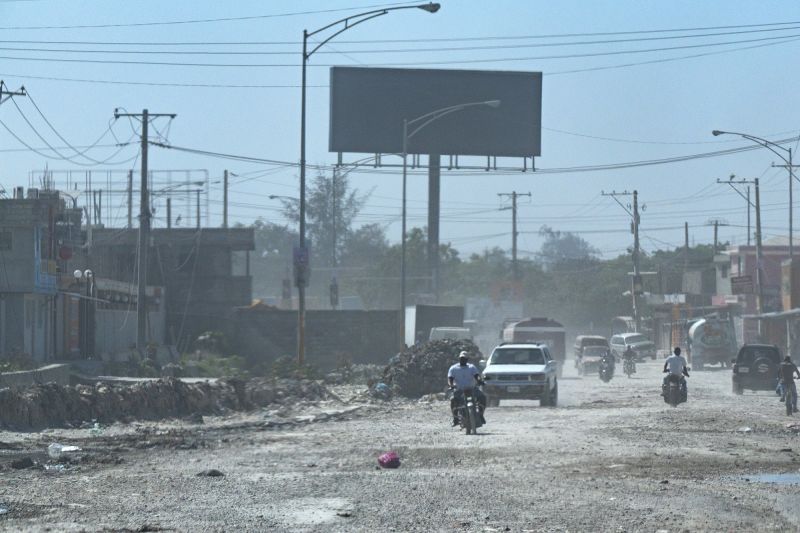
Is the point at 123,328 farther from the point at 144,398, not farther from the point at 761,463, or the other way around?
the point at 761,463

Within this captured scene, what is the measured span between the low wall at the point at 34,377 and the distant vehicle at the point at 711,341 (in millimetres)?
41229

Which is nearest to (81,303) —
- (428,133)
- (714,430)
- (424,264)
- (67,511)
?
(428,133)

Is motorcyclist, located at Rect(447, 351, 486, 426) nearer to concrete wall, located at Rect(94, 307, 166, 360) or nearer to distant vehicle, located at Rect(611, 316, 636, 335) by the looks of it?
concrete wall, located at Rect(94, 307, 166, 360)

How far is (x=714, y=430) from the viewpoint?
2412 cm

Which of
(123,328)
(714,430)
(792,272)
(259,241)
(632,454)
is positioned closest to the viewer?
(632,454)

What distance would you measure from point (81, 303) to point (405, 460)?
37.8 metres

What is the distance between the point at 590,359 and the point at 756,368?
22.9 meters

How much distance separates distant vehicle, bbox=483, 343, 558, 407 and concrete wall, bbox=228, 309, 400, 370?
23.0 metres

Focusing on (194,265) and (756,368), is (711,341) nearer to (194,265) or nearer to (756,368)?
(194,265)

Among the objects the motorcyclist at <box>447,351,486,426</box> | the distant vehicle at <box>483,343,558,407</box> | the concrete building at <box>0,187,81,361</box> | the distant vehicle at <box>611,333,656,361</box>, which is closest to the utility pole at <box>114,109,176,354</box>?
the concrete building at <box>0,187,81,361</box>

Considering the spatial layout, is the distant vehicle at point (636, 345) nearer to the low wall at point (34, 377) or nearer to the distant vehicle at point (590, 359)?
the distant vehicle at point (590, 359)

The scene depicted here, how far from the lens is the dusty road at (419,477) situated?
39.2 feet

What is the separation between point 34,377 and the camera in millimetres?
29125

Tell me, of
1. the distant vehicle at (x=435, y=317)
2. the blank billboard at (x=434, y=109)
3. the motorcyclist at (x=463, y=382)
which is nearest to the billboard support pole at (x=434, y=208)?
the blank billboard at (x=434, y=109)
